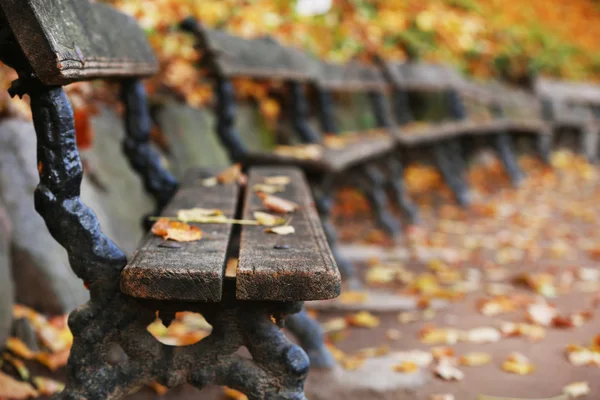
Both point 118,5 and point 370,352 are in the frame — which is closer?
point 370,352

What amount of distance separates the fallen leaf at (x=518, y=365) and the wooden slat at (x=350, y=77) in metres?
2.41

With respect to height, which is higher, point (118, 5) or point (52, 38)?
point (118, 5)

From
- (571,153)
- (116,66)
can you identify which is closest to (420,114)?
(571,153)

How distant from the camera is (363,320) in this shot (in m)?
3.08

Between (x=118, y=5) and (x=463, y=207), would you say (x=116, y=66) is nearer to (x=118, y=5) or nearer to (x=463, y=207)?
(x=118, y=5)

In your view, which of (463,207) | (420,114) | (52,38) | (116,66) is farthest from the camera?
(420,114)

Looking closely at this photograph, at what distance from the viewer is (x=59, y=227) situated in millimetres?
1639

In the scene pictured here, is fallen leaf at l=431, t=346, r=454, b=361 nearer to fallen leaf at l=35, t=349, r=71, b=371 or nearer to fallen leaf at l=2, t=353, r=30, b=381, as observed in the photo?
fallen leaf at l=35, t=349, r=71, b=371

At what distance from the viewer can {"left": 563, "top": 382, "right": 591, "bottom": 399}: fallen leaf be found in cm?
231

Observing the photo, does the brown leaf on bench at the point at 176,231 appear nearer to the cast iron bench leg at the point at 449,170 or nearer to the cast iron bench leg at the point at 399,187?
the cast iron bench leg at the point at 399,187

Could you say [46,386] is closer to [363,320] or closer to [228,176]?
[228,176]

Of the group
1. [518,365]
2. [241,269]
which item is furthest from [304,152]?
[241,269]

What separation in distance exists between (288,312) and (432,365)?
3.87ft

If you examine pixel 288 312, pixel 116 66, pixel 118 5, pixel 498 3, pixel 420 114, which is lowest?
pixel 288 312
